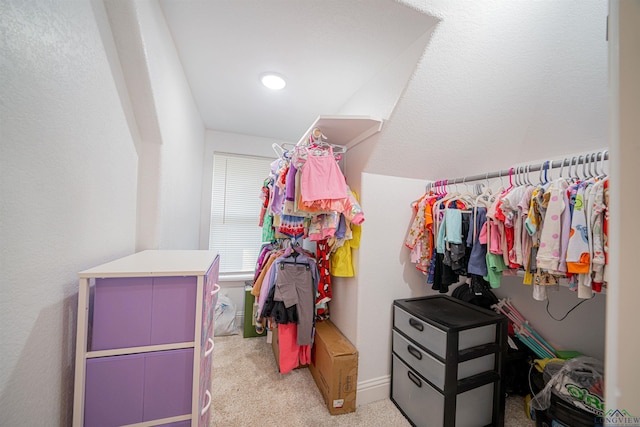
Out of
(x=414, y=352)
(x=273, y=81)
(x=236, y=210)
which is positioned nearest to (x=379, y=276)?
(x=414, y=352)

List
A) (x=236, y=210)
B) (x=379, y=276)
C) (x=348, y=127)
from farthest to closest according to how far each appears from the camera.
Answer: (x=236, y=210)
(x=379, y=276)
(x=348, y=127)

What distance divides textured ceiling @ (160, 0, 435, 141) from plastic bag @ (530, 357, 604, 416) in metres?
1.98

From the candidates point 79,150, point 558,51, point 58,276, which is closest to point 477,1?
point 558,51

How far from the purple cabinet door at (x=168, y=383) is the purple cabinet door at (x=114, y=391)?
3 cm

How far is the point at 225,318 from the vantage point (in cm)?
256

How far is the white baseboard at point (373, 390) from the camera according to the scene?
161cm

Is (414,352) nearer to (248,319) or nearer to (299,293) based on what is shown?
(299,293)

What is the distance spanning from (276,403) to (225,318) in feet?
4.19

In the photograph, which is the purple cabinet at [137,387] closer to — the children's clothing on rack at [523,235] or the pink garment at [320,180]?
the pink garment at [320,180]

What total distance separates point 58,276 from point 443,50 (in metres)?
2.01

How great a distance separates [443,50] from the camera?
4.05 ft

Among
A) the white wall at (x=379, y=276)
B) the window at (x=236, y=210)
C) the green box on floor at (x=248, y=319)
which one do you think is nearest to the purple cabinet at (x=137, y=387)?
the white wall at (x=379, y=276)

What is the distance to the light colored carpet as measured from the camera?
1439mm

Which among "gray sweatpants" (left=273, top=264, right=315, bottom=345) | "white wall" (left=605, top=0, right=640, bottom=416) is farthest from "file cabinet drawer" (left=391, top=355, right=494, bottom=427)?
"white wall" (left=605, top=0, right=640, bottom=416)
